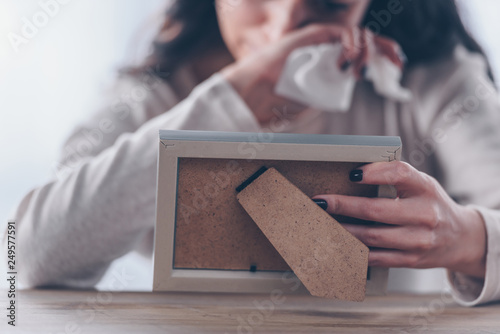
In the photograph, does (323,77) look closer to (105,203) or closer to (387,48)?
(387,48)

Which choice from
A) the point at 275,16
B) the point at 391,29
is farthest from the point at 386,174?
the point at 391,29

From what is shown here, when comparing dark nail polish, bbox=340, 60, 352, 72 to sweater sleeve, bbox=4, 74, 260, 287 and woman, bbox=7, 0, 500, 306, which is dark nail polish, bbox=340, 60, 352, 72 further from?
sweater sleeve, bbox=4, 74, 260, 287

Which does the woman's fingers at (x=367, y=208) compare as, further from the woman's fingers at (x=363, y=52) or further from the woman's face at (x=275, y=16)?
the woman's face at (x=275, y=16)

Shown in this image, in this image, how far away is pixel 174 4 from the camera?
1.03 metres

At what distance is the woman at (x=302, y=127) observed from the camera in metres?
0.49

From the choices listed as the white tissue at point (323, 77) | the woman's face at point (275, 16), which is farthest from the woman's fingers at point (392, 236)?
the woman's face at point (275, 16)

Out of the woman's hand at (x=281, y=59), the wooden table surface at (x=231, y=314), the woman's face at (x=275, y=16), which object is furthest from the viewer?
the woman's face at (x=275, y=16)

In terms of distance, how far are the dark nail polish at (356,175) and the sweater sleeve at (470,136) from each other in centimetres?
42

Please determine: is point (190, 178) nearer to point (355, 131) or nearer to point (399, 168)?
point (399, 168)

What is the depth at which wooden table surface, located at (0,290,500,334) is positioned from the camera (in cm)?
42

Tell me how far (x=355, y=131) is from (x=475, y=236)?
1.62 feet

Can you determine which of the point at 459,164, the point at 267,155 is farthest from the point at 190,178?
the point at 459,164

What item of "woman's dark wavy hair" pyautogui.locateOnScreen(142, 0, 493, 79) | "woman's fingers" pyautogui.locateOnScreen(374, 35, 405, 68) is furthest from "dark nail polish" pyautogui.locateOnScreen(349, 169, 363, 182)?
"woman's dark wavy hair" pyautogui.locateOnScreen(142, 0, 493, 79)

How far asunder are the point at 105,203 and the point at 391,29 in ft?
2.45
